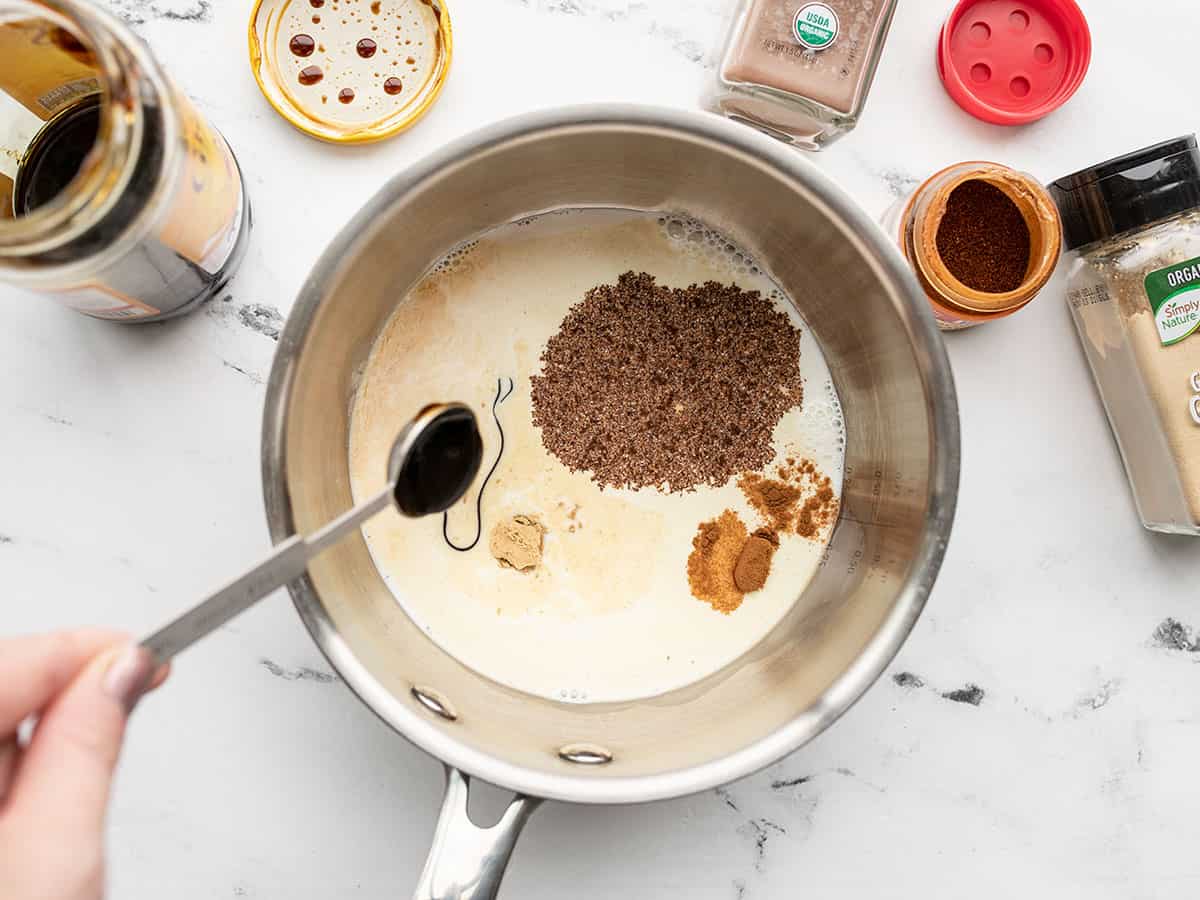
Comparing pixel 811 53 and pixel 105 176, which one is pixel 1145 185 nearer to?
pixel 811 53

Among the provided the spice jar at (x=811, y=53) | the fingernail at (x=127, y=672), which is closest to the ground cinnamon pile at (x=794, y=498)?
the spice jar at (x=811, y=53)

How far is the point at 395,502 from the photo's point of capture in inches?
29.0

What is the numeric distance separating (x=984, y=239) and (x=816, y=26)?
26 cm

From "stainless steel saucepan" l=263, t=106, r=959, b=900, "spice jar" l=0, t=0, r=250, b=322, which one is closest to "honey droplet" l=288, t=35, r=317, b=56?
"spice jar" l=0, t=0, r=250, b=322

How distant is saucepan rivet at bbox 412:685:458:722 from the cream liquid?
0.10m

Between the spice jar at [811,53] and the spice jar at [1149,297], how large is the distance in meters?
0.24

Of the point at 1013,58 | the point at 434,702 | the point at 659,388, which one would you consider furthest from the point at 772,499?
the point at 1013,58

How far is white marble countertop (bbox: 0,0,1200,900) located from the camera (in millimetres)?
908

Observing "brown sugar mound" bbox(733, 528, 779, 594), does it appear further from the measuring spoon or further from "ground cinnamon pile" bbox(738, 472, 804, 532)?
the measuring spoon

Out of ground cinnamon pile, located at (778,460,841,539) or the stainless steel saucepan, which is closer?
the stainless steel saucepan

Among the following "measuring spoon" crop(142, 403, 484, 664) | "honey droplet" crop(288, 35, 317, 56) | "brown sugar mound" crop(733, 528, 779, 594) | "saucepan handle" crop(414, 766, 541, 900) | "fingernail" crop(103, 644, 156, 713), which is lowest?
"saucepan handle" crop(414, 766, 541, 900)

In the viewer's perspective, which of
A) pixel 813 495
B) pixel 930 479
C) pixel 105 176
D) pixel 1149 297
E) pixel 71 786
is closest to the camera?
pixel 71 786

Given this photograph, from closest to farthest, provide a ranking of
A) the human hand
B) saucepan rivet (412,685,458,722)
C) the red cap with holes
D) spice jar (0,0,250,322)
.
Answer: the human hand → spice jar (0,0,250,322) → saucepan rivet (412,685,458,722) → the red cap with holes

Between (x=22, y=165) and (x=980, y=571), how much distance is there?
1.01 metres
